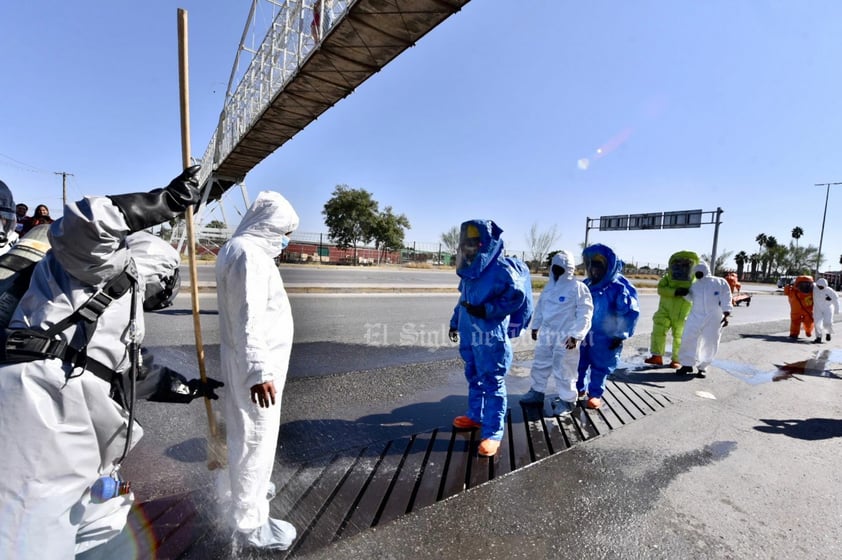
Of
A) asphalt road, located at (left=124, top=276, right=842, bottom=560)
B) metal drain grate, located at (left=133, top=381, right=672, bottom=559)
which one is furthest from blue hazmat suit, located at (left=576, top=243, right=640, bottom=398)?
asphalt road, located at (left=124, top=276, right=842, bottom=560)

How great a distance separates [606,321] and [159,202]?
4.02 m

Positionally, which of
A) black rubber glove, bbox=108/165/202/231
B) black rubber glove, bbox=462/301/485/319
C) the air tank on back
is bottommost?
black rubber glove, bbox=462/301/485/319

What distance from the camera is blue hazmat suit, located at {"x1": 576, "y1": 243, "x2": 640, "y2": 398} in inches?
165

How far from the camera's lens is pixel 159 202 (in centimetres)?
161

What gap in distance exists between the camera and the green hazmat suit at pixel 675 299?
20.4 ft

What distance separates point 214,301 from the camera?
1001 centimetres

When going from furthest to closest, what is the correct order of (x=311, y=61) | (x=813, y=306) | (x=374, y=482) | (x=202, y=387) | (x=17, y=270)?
(x=813, y=306), (x=311, y=61), (x=374, y=482), (x=202, y=387), (x=17, y=270)

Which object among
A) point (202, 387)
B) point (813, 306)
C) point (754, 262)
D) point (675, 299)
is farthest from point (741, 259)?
point (202, 387)

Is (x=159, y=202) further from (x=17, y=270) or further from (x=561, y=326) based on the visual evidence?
(x=561, y=326)

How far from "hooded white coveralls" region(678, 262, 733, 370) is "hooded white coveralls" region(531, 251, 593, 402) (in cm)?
297

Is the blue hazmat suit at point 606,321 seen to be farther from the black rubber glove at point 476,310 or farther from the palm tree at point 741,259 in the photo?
the palm tree at point 741,259

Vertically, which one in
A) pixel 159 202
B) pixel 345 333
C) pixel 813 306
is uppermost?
pixel 159 202

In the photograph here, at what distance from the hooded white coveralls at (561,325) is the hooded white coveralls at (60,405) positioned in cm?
356

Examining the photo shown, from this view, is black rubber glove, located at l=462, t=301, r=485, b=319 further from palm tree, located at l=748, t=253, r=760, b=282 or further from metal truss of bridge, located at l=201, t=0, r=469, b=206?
palm tree, located at l=748, t=253, r=760, b=282
